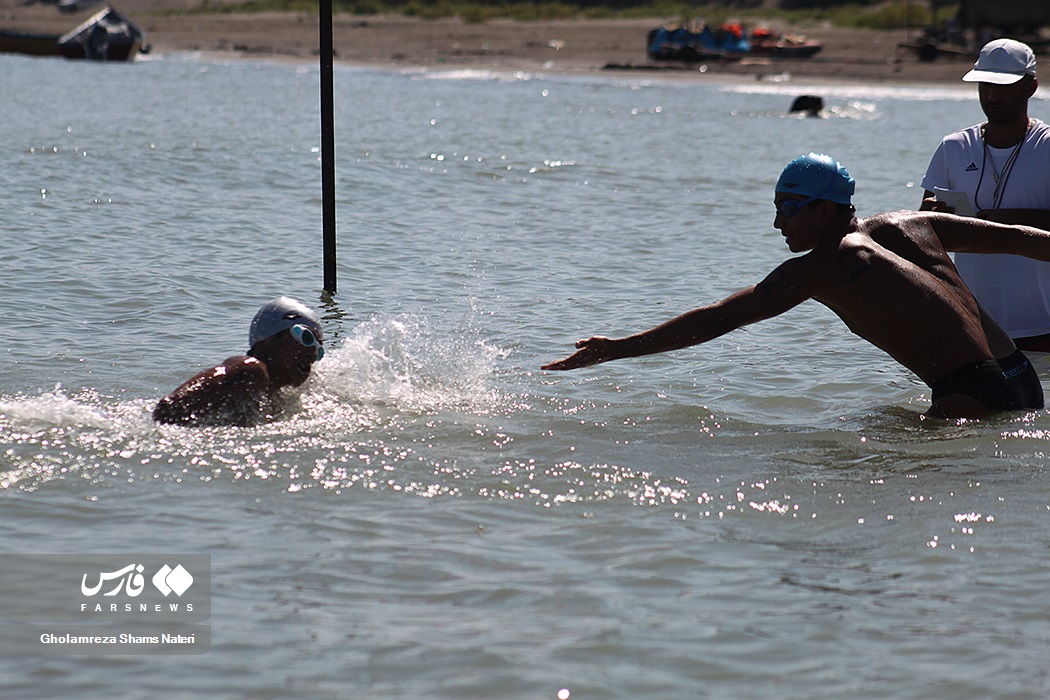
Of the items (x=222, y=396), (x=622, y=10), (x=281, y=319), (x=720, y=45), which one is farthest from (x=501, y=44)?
(x=222, y=396)

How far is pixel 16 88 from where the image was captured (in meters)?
32.1

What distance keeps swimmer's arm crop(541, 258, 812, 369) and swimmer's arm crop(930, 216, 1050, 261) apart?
0.93 metres

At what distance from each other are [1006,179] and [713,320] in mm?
1900

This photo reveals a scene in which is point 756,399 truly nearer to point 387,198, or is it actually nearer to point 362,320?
point 362,320

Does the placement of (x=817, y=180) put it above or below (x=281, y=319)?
above

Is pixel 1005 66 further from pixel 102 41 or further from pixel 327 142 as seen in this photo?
pixel 102 41

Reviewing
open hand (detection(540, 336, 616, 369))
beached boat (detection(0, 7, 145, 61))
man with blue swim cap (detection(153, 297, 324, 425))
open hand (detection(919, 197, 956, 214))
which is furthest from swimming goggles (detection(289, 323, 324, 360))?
beached boat (detection(0, 7, 145, 61))

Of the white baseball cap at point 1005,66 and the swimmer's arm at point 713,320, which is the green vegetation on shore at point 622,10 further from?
the swimmer's arm at point 713,320

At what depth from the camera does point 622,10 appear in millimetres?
60219

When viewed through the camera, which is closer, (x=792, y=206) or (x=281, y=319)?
(x=792, y=206)

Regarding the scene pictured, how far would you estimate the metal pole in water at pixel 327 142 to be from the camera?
9.91 metres

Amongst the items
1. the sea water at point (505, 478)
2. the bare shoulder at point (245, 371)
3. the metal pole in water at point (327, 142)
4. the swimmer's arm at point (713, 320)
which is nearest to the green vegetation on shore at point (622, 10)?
the sea water at point (505, 478)

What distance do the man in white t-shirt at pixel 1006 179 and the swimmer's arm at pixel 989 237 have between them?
0.38 m

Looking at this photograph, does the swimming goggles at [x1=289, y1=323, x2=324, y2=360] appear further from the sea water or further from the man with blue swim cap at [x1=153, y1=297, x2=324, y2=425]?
the sea water
